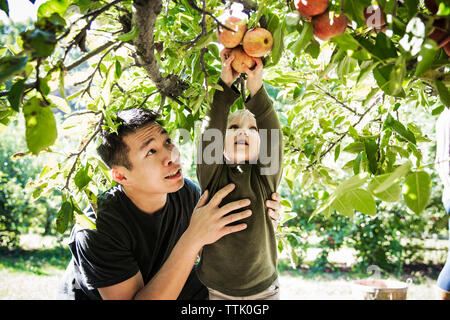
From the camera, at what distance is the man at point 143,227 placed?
4.80 ft

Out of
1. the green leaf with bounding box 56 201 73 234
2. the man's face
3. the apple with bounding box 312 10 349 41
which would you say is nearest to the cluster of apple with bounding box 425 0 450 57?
the apple with bounding box 312 10 349 41

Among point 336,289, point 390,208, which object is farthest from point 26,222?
point 390,208

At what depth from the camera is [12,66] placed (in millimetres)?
586

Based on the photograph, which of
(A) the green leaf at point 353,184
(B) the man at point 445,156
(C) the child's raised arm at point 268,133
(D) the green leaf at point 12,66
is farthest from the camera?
(B) the man at point 445,156

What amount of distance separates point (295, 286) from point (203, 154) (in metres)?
4.18

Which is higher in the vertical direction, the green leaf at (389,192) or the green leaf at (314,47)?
the green leaf at (314,47)

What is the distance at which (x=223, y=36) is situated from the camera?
1.04 meters

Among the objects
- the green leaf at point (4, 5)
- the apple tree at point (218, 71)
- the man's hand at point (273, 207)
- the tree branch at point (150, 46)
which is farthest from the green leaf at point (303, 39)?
the man's hand at point (273, 207)

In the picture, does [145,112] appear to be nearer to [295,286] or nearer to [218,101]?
[218,101]

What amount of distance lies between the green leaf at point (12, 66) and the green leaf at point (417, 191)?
599mm

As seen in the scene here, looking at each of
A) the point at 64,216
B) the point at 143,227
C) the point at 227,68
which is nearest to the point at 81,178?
the point at 64,216

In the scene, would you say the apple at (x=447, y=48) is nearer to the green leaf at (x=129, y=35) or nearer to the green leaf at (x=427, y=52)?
the green leaf at (x=427, y=52)

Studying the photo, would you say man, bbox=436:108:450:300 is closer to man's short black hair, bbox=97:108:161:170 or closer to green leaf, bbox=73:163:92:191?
man's short black hair, bbox=97:108:161:170
